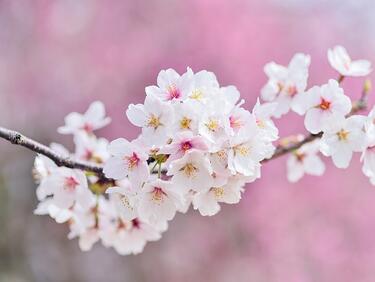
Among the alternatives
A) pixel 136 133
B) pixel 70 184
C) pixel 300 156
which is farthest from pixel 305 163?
pixel 136 133

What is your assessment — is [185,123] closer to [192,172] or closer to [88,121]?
[192,172]

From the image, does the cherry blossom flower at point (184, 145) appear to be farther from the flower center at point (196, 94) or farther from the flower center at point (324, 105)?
A: the flower center at point (324, 105)

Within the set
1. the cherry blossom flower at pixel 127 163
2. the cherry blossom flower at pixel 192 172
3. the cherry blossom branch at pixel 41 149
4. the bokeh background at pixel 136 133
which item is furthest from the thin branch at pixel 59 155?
the bokeh background at pixel 136 133

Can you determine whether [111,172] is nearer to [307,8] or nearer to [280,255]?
[280,255]

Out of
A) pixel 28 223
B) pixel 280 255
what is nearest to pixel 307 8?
pixel 280 255

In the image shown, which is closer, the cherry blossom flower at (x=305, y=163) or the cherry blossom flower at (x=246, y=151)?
the cherry blossom flower at (x=246, y=151)

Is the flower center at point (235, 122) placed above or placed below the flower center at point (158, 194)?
above

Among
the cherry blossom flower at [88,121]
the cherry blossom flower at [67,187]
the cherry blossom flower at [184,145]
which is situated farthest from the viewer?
the cherry blossom flower at [88,121]
